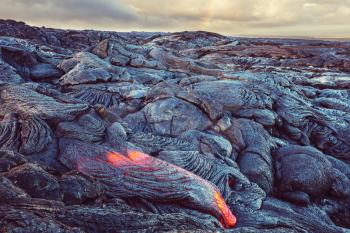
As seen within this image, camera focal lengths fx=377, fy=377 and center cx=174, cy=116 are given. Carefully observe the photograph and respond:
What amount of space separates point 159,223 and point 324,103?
811 inches

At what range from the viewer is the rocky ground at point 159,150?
27.1 feet

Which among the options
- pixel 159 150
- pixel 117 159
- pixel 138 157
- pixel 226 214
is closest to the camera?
pixel 226 214

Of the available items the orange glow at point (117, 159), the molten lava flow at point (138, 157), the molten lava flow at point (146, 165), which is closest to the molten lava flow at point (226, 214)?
the molten lava flow at point (146, 165)

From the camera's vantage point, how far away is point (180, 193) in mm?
10312

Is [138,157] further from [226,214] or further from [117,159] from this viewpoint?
[226,214]

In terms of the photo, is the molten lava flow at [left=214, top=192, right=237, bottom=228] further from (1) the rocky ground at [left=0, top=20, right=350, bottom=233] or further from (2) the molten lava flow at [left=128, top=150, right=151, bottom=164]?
(2) the molten lava flow at [left=128, top=150, right=151, bottom=164]

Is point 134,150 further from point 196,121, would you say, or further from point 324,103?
point 324,103

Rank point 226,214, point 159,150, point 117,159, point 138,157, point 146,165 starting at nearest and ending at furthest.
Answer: point 226,214, point 146,165, point 117,159, point 138,157, point 159,150

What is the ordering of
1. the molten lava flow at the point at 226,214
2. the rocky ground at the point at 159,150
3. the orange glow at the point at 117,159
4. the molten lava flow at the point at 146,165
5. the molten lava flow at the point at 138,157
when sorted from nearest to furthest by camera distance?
1. the rocky ground at the point at 159,150
2. the molten lava flow at the point at 226,214
3. the molten lava flow at the point at 146,165
4. the orange glow at the point at 117,159
5. the molten lava flow at the point at 138,157

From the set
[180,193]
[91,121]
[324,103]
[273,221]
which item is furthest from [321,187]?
[324,103]

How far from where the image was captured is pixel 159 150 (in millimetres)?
13422

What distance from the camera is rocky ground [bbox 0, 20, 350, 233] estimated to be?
8.25m

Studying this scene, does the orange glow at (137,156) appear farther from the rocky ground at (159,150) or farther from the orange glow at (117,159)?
the orange glow at (117,159)

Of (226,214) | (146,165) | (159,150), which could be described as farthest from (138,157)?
(226,214)
